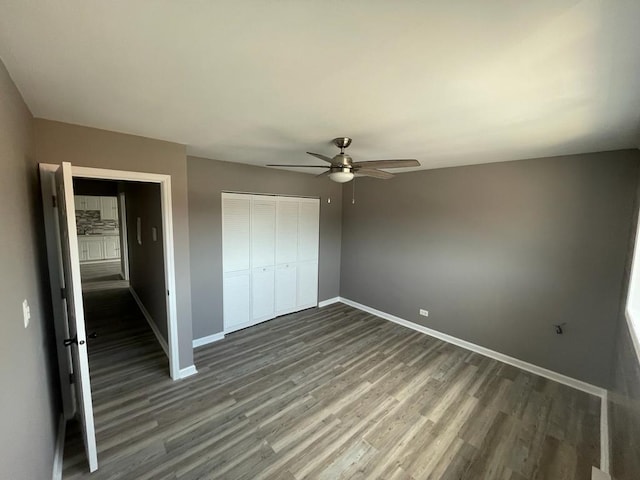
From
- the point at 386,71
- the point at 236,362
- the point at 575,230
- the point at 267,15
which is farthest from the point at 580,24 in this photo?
the point at 236,362

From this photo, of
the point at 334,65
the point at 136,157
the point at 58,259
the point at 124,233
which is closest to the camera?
the point at 334,65

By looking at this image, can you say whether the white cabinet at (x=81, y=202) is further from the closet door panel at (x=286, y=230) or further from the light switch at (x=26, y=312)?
the light switch at (x=26, y=312)

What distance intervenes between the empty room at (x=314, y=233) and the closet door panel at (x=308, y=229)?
43 millimetres

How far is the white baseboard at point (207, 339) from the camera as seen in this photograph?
3.52 meters

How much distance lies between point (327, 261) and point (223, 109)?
12.0 ft

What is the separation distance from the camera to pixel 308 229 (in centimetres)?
468

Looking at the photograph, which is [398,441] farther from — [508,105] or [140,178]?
[140,178]

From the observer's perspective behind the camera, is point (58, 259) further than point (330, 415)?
No

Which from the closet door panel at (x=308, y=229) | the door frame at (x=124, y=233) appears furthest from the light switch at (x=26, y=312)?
the door frame at (x=124, y=233)

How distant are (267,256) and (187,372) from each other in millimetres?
1895

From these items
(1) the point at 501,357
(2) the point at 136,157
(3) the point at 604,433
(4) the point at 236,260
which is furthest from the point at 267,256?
(3) the point at 604,433

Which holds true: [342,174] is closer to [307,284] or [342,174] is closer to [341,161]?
[341,161]

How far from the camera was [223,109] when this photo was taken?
5.69ft

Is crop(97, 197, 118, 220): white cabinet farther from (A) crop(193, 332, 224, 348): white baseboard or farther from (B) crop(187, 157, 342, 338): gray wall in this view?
(A) crop(193, 332, 224, 348): white baseboard
